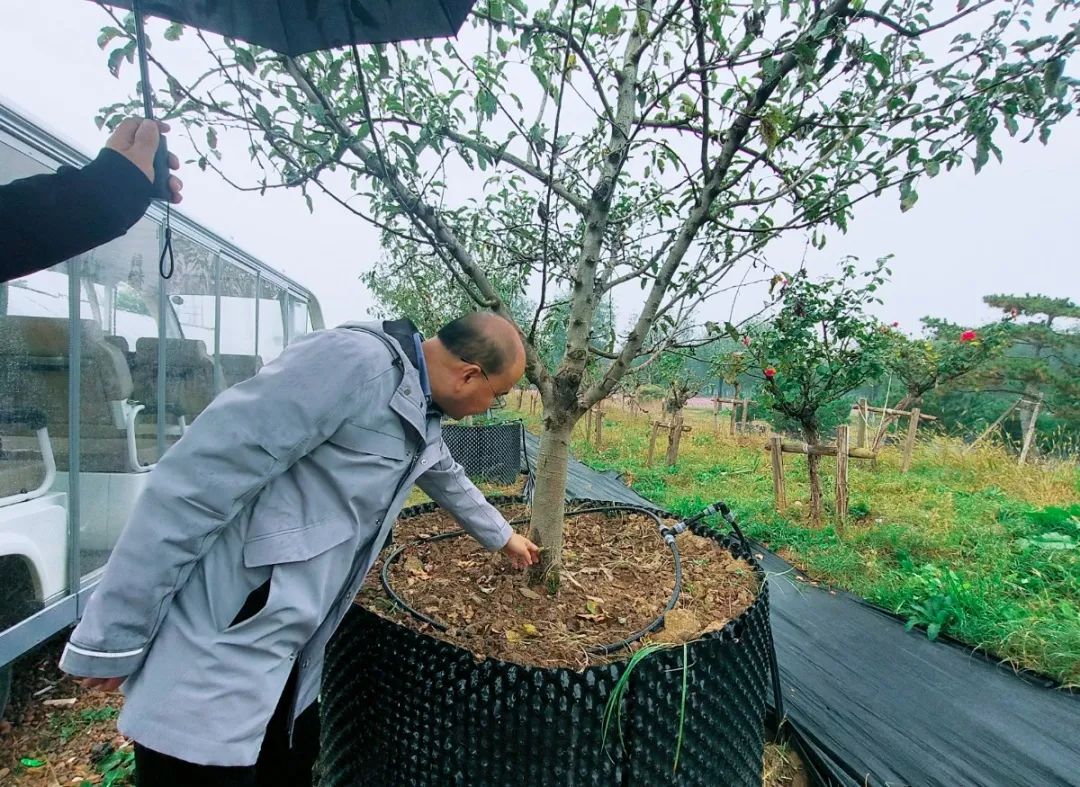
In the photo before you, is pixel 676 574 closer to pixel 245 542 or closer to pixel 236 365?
pixel 245 542

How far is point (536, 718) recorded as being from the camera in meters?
1.39

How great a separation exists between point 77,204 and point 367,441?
0.72 m

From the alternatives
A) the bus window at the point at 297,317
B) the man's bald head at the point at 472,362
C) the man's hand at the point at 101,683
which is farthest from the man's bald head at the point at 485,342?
the bus window at the point at 297,317

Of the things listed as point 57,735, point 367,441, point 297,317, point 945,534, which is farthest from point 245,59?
point 297,317

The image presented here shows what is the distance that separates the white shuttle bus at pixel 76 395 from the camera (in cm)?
207

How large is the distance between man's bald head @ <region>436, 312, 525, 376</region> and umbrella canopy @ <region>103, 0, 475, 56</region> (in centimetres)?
77

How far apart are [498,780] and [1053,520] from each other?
236 inches

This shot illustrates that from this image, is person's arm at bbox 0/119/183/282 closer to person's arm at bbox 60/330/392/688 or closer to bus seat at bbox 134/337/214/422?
person's arm at bbox 60/330/392/688

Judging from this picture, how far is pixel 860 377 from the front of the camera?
520 cm

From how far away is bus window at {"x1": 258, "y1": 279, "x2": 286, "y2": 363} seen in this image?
19.0 ft

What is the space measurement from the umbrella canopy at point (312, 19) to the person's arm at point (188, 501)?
3.13ft

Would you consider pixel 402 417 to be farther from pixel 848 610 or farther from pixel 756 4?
pixel 848 610

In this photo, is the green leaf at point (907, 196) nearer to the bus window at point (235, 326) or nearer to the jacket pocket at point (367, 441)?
the jacket pocket at point (367, 441)

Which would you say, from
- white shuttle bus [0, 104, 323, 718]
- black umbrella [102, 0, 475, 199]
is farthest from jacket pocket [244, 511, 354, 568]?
white shuttle bus [0, 104, 323, 718]
